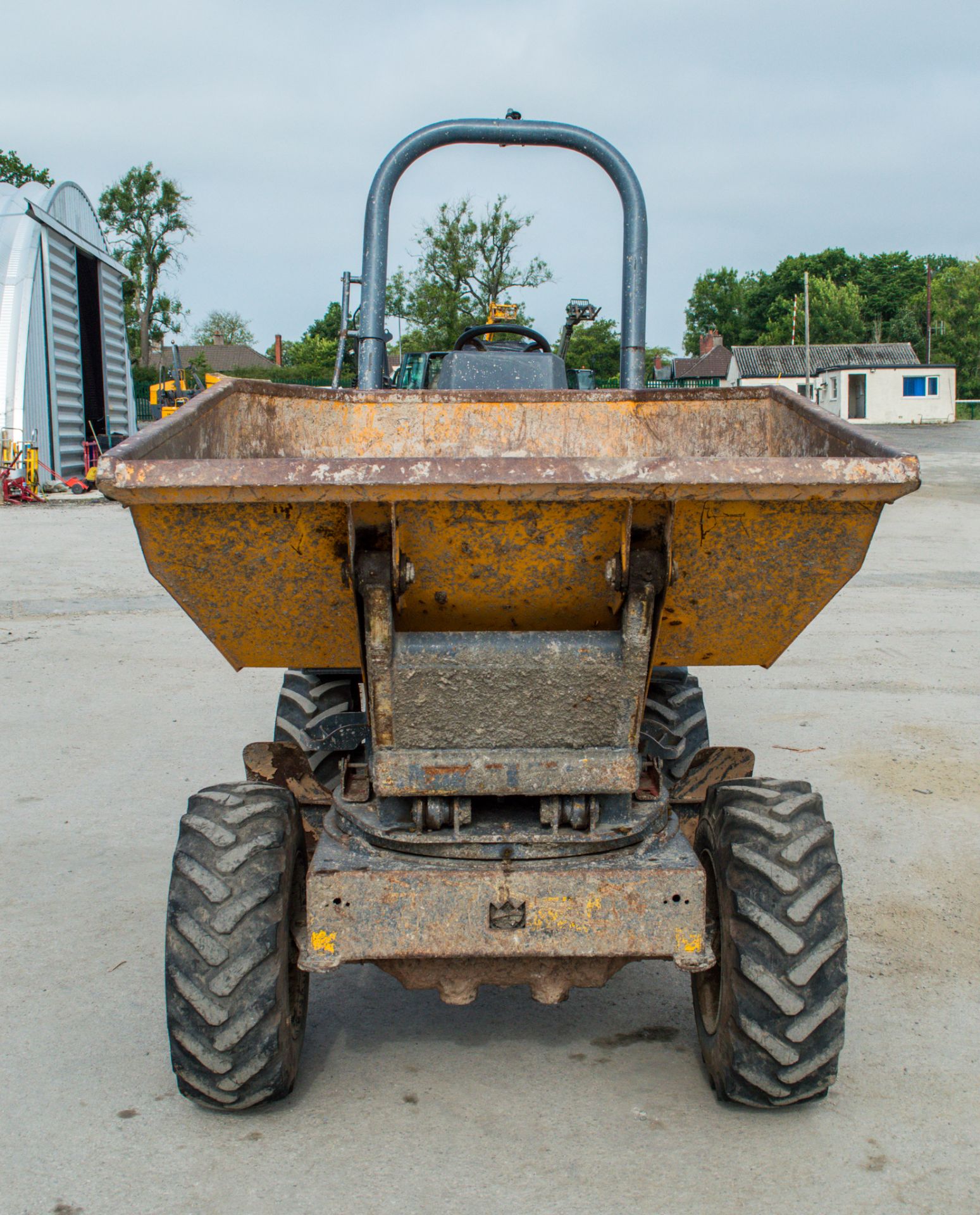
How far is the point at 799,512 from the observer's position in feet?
7.86

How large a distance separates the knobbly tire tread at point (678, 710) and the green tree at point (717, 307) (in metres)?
78.1

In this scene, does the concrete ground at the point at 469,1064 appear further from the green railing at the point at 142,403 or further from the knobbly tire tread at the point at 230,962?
the green railing at the point at 142,403

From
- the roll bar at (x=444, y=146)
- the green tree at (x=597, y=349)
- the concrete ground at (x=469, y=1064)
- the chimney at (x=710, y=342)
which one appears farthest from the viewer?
the chimney at (x=710, y=342)

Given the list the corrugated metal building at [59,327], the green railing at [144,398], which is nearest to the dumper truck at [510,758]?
the corrugated metal building at [59,327]

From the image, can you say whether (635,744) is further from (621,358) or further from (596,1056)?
(621,358)

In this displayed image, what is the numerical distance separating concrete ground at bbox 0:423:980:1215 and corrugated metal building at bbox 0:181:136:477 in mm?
13914

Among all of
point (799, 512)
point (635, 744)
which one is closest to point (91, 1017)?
point (635, 744)

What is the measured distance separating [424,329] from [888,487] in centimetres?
4637

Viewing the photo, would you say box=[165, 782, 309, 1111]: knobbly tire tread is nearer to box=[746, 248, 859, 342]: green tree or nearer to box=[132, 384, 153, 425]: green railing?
box=[132, 384, 153, 425]: green railing

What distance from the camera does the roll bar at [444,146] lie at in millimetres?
4547

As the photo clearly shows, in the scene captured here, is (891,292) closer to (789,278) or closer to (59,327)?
(789,278)

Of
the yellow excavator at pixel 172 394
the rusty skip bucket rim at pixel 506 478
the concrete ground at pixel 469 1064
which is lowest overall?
the concrete ground at pixel 469 1064

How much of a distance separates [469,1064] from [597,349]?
5900 centimetres

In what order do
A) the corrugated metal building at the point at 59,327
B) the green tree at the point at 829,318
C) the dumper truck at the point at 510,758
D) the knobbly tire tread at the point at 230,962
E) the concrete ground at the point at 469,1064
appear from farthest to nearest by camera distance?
the green tree at the point at 829,318 → the corrugated metal building at the point at 59,327 → the knobbly tire tread at the point at 230,962 → the concrete ground at the point at 469,1064 → the dumper truck at the point at 510,758
